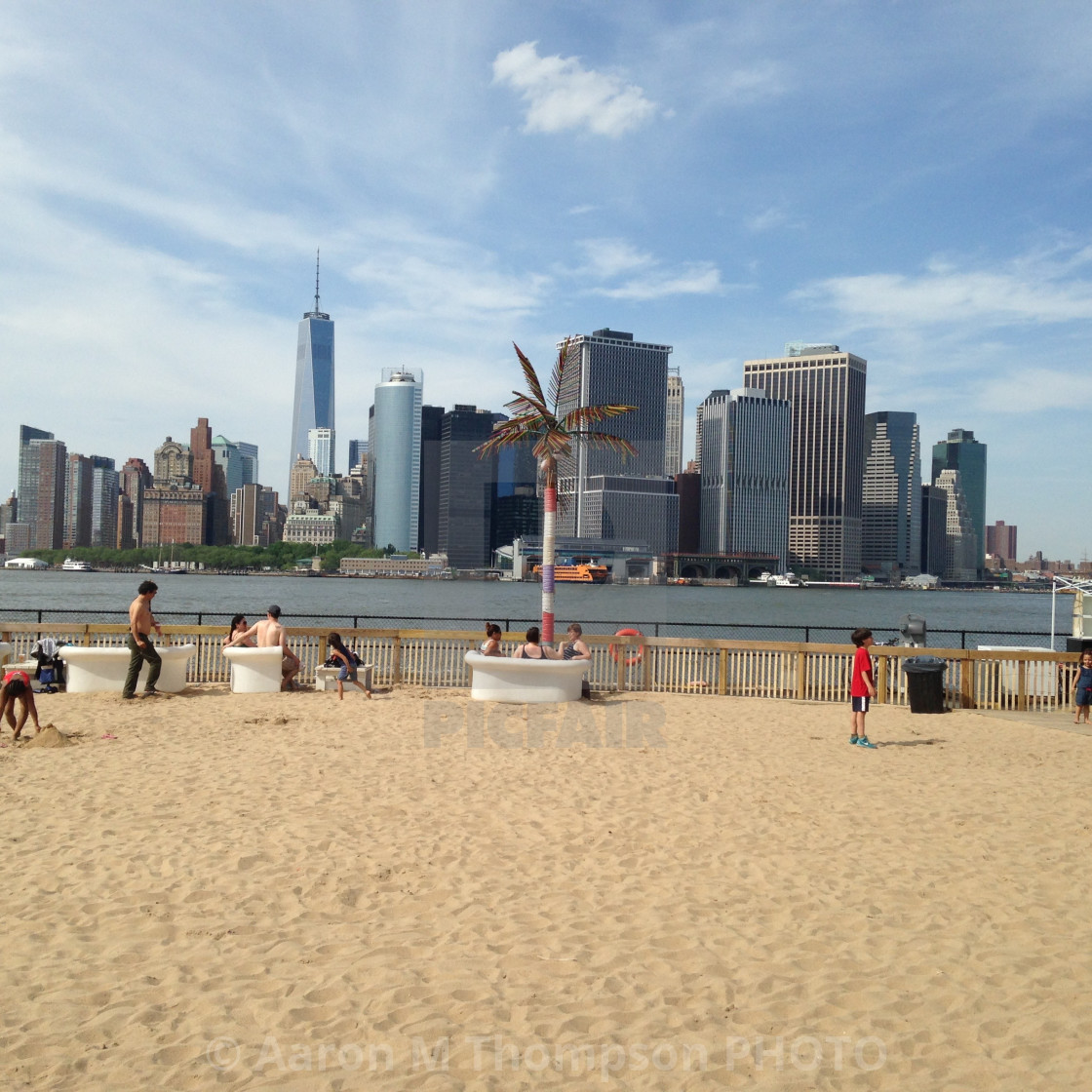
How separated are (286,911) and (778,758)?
6.16m

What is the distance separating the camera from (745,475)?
188375 mm

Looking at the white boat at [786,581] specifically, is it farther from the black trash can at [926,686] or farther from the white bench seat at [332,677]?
the white bench seat at [332,677]

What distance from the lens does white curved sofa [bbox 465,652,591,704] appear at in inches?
507

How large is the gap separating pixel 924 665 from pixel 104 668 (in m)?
12.4

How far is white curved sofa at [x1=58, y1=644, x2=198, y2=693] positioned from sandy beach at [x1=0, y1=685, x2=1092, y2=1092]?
12.7 feet

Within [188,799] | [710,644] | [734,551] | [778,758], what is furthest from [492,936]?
[734,551]

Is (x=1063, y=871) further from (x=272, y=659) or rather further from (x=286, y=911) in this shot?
(x=272, y=659)

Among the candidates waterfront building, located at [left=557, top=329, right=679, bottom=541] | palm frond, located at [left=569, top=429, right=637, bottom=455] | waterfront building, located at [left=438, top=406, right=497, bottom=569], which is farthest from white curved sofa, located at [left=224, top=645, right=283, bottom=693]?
waterfront building, located at [left=438, top=406, right=497, bottom=569]

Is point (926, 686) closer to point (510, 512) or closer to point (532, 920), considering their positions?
point (532, 920)

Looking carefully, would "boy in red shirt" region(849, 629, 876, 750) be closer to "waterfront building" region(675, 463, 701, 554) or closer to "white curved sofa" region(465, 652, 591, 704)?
"white curved sofa" region(465, 652, 591, 704)

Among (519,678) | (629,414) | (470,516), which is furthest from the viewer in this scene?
(470,516)

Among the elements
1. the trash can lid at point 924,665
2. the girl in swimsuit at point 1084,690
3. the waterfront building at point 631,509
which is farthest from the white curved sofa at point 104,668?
the waterfront building at point 631,509

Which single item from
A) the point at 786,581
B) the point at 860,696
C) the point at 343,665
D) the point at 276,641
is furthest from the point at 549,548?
the point at 786,581

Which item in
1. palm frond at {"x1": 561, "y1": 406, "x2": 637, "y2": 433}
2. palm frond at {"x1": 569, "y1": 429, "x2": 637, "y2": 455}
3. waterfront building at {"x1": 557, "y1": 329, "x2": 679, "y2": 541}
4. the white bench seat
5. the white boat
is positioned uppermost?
waterfront building at {"x1": 557, "y1": 329, "x2": 679, "y2": 541}
